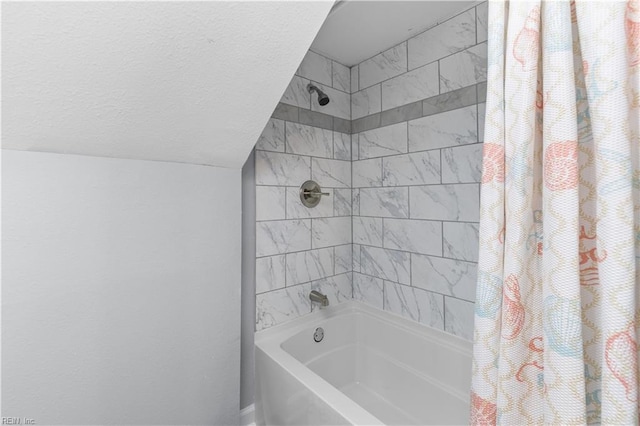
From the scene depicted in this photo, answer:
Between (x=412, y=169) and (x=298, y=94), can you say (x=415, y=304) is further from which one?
(x=298, y=94)

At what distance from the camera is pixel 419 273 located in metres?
1.77

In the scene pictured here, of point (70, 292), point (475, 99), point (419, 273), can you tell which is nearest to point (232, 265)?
point (70, 292)

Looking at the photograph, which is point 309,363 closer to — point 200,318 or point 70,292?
point 200,318

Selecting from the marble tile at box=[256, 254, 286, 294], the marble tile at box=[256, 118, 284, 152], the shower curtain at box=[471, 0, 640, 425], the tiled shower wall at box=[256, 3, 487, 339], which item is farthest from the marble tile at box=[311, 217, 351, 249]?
the shower curtain at box=[471, 0, 640, 425]

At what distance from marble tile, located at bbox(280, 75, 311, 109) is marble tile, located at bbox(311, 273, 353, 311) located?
1091 millimetres

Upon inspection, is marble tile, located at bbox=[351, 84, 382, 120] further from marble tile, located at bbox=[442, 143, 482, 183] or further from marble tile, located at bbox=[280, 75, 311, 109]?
marble tile, located at bbox=[442, 143, 482, 183]

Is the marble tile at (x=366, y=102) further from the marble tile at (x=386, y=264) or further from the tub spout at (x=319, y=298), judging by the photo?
the tub spout at (x=319, y=298)

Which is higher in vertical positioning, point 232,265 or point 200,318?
point 232,265

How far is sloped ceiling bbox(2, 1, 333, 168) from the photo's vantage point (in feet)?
2.71

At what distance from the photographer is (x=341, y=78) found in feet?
6.89

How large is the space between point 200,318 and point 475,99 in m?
1.66

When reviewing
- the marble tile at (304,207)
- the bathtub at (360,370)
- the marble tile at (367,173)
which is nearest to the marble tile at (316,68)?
the marble tile at (367,173)

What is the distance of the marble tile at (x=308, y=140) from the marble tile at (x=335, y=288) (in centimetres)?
80

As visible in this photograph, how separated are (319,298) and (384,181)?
816 millimetres
